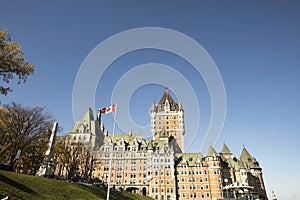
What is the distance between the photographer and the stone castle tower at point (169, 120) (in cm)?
9380

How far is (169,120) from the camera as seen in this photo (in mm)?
99562

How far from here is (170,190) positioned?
62.2 metres

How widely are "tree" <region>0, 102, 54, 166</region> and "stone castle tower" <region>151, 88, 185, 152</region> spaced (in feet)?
195

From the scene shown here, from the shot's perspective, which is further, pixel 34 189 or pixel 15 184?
pixel 34 189

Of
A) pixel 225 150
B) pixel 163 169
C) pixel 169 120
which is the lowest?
pixel 163 169

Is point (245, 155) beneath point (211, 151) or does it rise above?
above

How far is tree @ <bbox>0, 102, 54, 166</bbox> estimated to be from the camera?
34531 mm

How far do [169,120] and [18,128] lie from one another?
239ft

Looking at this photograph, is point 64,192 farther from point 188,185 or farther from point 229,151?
point 229,151

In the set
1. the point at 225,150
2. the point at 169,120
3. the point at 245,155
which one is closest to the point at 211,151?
the point at 225,150

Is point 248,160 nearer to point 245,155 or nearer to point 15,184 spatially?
point 245,155

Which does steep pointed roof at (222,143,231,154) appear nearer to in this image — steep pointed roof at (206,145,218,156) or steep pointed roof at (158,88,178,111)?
steep pointed roof at (206,145,218,156)

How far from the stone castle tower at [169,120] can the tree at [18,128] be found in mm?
59555

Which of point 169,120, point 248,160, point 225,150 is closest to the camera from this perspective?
point 248,160
